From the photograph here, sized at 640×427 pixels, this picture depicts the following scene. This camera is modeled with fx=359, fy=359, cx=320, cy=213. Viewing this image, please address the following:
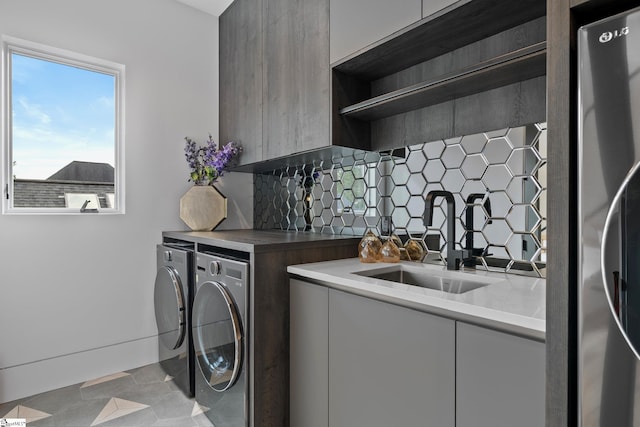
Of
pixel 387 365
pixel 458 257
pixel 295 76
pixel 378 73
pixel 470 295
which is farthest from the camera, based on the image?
pixel 295 76

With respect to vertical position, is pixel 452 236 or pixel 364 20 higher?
pixel 364 20

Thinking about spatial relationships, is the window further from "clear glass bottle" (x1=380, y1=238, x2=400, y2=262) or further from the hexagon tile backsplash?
"clear glass bottle" (x1=380, y1=238, x2=400, y2=262)

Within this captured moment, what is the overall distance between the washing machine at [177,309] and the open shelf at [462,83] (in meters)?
1.30

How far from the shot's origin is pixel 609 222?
2.28ft

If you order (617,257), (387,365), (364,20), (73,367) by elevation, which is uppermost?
(364,20)

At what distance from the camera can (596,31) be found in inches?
28.0

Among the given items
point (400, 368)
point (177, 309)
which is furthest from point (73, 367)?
point (400, 368)

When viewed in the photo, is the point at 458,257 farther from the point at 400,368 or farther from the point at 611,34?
the point at 611,34

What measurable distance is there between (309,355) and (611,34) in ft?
4.68

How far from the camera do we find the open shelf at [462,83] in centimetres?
124

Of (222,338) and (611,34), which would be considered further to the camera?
(222,338)

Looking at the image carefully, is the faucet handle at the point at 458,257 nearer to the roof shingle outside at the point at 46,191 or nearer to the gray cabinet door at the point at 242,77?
the gray cabinet door at the point at 242,77

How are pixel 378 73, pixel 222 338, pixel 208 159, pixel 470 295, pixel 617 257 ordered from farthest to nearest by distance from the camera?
pixel 208 159 → pixel 378 73 → pixel 222 338 → pixel 470 295 → pixel 617 257

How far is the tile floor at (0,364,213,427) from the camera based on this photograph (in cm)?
190
